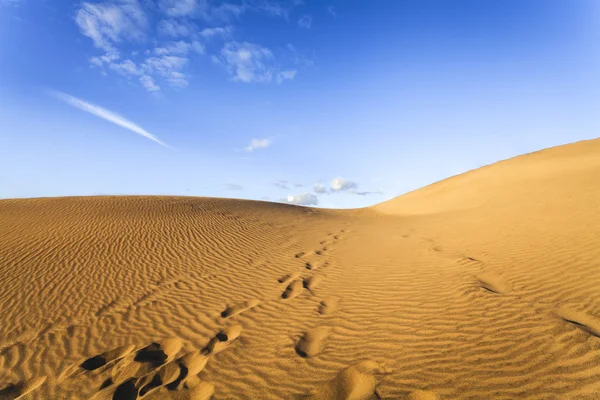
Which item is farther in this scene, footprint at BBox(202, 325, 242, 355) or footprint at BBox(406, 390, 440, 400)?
footprint at BBox(202, 325, 242, 355)

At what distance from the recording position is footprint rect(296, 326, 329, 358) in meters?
4.60

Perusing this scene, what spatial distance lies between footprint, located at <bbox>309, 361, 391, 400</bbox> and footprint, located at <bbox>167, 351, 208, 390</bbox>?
189 centimetres

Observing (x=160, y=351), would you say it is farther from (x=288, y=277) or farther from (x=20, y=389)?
(x=288, y=277)

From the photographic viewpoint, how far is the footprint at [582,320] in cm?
413

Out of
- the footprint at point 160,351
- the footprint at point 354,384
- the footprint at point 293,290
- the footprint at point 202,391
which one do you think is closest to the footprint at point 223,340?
the footprint at point 160,351

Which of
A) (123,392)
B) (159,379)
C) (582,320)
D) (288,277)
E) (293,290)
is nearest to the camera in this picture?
(123,392)

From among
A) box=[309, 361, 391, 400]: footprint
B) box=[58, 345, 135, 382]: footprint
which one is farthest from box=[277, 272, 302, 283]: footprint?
box=[309, 361, 391, 400]: footprint

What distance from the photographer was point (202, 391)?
3965mm

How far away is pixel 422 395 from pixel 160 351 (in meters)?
4.26

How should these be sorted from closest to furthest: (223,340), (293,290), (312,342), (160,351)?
1. (312,342)
2. (160,351)
3. (223,340)
4. (293,290)

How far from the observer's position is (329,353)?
4.48 m

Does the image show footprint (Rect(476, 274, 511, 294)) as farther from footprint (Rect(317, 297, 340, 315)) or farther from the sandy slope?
footprint (Rect(317, 297, 340, 315))

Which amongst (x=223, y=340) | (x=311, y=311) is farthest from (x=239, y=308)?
(x=311, y=311)

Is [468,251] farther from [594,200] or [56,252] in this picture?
[56,252]
